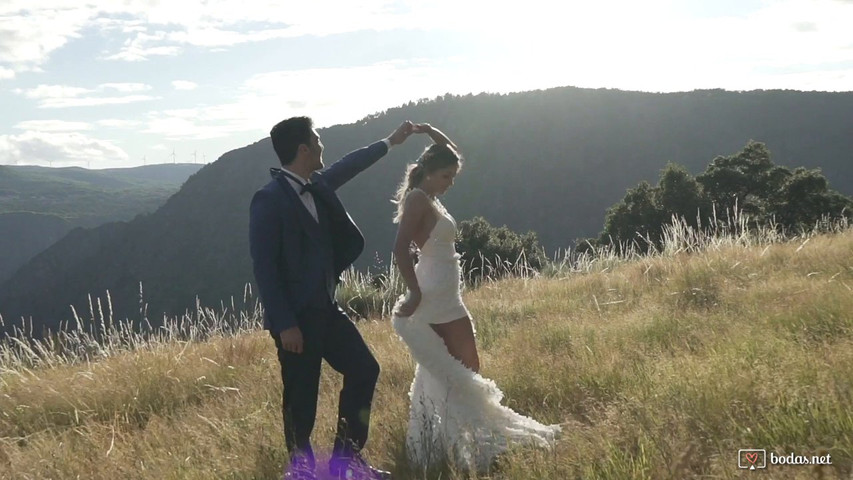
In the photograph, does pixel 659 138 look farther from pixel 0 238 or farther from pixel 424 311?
pixel 0 238

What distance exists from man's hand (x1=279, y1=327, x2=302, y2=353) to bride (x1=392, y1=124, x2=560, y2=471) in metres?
0.83

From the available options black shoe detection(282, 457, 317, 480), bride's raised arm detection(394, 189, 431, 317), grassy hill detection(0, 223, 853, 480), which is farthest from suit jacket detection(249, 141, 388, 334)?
grassy hill detection(0, 223, 853, 480)

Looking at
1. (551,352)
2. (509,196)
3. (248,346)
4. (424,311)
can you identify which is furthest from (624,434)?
(509,196)

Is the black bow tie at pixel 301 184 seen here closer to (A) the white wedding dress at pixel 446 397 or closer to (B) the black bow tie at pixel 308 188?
(B) the black bow tie at pixel 308 188

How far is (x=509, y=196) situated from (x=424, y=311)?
107782 mm

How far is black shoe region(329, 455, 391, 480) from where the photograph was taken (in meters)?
3.53

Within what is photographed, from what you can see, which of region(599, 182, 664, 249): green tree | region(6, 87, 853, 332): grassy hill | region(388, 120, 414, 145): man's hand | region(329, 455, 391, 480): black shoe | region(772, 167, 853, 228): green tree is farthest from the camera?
region(6, 87, 853, 332): grassy hill

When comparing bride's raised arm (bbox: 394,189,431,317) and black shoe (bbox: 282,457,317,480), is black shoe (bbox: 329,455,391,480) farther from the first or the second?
bride's raised arm (bbox: 394,189,431,317)

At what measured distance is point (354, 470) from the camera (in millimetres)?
3561

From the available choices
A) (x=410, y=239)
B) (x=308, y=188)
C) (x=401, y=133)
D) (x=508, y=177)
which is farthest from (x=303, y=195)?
(x=508, y=177)

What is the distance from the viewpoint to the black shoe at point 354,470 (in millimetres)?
3529

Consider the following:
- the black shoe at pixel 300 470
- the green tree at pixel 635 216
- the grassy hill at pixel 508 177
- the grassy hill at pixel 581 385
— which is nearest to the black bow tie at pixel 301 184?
the black shoe at pixel 300 470

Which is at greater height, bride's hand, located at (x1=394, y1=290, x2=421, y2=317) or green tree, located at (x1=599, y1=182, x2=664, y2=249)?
bride's hand, located at (x1=394, y1=290, x2=421, y2=317)

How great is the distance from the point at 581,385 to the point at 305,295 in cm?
205
